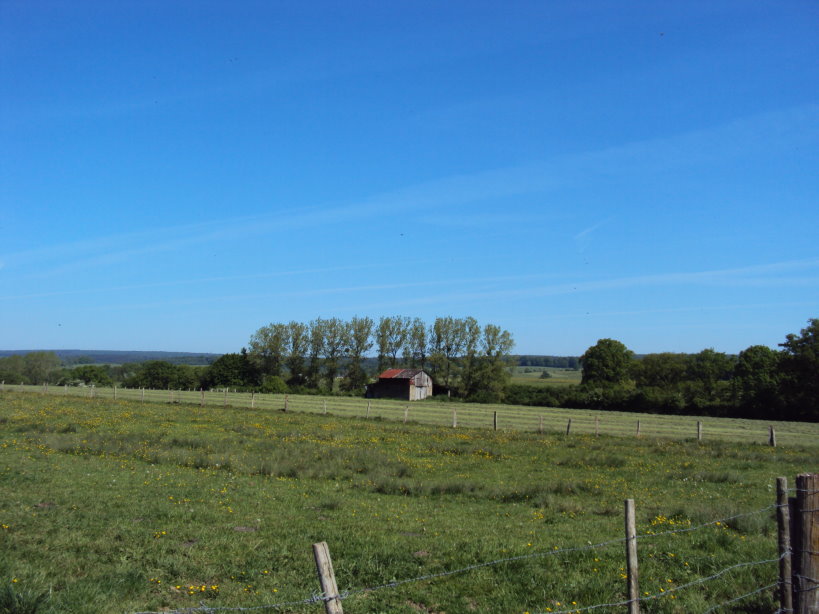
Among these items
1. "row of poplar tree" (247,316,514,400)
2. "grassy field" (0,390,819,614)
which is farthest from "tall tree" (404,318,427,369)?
"grassy field" (0,390,819,614)

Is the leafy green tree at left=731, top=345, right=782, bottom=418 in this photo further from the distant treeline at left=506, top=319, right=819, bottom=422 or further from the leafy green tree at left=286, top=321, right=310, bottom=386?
the leafy green tree at left=286, top=321, right=310, bottom=386

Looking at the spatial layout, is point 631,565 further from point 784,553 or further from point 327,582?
point 327,582

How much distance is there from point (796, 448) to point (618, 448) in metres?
11.0

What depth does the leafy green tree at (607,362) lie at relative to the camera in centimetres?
9900

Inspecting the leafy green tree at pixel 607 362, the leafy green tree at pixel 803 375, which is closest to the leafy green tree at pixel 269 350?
the leafy green tree at pixel 607 362

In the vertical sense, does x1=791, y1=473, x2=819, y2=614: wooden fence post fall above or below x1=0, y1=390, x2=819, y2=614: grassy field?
above

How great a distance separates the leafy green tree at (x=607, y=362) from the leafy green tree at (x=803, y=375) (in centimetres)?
3052

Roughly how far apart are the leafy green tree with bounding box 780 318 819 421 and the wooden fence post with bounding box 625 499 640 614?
72574 millimetres

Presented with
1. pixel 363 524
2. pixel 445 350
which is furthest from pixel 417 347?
pixel 363 524

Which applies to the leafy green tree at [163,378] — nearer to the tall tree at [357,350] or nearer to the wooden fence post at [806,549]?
the tall tree at [357,350]

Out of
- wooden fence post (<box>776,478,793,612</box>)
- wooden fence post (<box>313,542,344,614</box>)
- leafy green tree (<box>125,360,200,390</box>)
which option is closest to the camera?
wooden fence post (<box>313,542,344,614</box>)

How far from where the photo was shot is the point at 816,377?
6625 cm

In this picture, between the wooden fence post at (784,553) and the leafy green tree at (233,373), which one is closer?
the wooden fence post at (784,553)

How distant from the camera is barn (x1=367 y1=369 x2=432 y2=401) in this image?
326 ft
